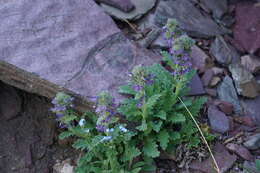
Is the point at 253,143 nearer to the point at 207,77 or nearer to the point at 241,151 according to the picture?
the point at 241,151

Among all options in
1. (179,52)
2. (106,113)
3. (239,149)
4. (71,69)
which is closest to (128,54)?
(71,69)

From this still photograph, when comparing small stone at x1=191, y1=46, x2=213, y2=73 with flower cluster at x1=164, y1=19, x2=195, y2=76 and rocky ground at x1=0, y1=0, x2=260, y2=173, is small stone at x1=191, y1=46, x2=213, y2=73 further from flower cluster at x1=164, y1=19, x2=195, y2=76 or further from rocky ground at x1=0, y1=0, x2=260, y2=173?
flower cluster at x1=164, y1=19, x2=195, y2=76

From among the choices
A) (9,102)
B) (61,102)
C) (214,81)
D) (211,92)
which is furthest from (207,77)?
(9,102)

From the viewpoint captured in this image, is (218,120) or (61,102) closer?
(61,102)

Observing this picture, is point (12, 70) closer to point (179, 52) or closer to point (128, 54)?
point (128, 54)

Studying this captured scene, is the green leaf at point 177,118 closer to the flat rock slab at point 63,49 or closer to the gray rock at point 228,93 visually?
the flat rock slab at point 63,49

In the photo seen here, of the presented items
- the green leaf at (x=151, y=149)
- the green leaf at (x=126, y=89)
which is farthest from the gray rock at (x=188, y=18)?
the green leaf at (x=151, y=149)
